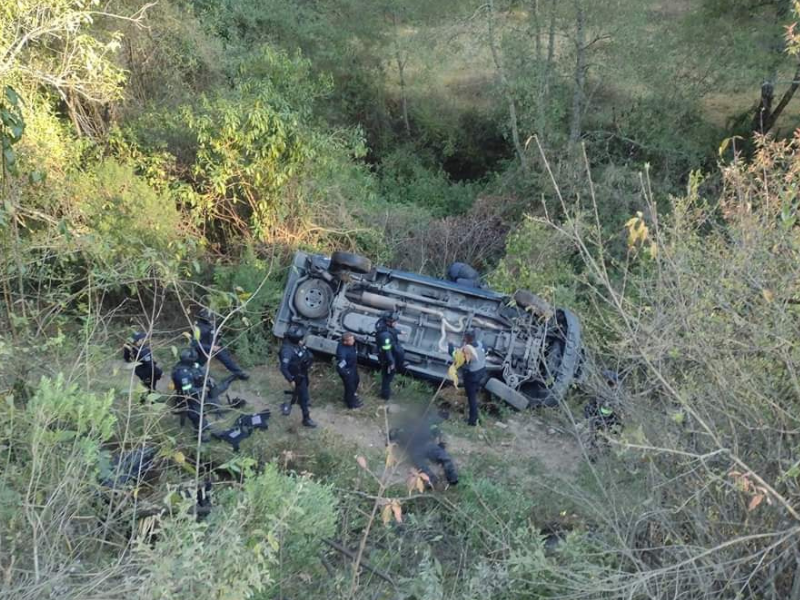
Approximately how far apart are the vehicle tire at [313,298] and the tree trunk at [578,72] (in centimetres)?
697

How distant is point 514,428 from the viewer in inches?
354

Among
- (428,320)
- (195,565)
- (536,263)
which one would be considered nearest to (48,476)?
(195,565)

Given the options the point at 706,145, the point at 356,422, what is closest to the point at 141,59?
the point at 356,422

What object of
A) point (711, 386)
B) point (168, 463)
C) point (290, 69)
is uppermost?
point (290, 69)

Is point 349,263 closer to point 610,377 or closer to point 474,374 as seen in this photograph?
point 474,374

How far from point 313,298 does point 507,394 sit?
317cm

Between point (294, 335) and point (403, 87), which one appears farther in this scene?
point (403, 87)

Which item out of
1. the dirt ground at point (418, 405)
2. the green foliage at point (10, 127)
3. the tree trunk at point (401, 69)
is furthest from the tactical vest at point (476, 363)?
the tree trunk at point (401, 69)

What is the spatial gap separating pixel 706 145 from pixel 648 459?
12290 mm

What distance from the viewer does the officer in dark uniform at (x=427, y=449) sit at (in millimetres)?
7613

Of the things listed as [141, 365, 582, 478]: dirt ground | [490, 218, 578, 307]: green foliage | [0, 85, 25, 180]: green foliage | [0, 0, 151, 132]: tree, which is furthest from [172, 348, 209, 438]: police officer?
[490, 218, 578, 307]: green foliage

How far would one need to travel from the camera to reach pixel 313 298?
10156mm

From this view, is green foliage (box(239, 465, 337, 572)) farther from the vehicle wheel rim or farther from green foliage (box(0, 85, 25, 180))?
the vehicle wheel rim

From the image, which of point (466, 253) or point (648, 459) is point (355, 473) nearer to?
point (648, 459)
